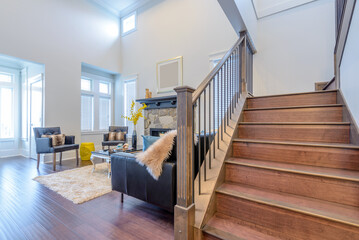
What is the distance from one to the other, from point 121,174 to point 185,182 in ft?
4.00

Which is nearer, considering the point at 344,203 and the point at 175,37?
the point at 344,203

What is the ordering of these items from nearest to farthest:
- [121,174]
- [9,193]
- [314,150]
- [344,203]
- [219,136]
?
[344,203], [314,150], [219,136], [121,174], [9,193]

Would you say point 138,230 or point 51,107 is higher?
point 51,107

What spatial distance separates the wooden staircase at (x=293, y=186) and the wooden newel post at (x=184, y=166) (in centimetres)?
17

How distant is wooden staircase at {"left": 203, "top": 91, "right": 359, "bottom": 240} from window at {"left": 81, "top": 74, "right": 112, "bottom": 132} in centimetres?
569

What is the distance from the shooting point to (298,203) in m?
1.21

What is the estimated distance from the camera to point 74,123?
536 centimetres

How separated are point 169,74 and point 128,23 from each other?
302 cm

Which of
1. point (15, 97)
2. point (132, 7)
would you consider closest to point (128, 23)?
point (132, 7)

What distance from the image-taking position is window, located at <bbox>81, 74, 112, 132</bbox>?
6.03 m

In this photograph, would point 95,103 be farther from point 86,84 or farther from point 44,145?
point 44,145

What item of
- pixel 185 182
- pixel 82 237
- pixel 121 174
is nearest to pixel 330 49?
pixel 185 182

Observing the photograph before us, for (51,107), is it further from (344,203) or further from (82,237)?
(344,203)

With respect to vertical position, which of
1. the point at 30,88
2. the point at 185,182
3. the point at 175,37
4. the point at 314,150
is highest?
the point at 175,37
